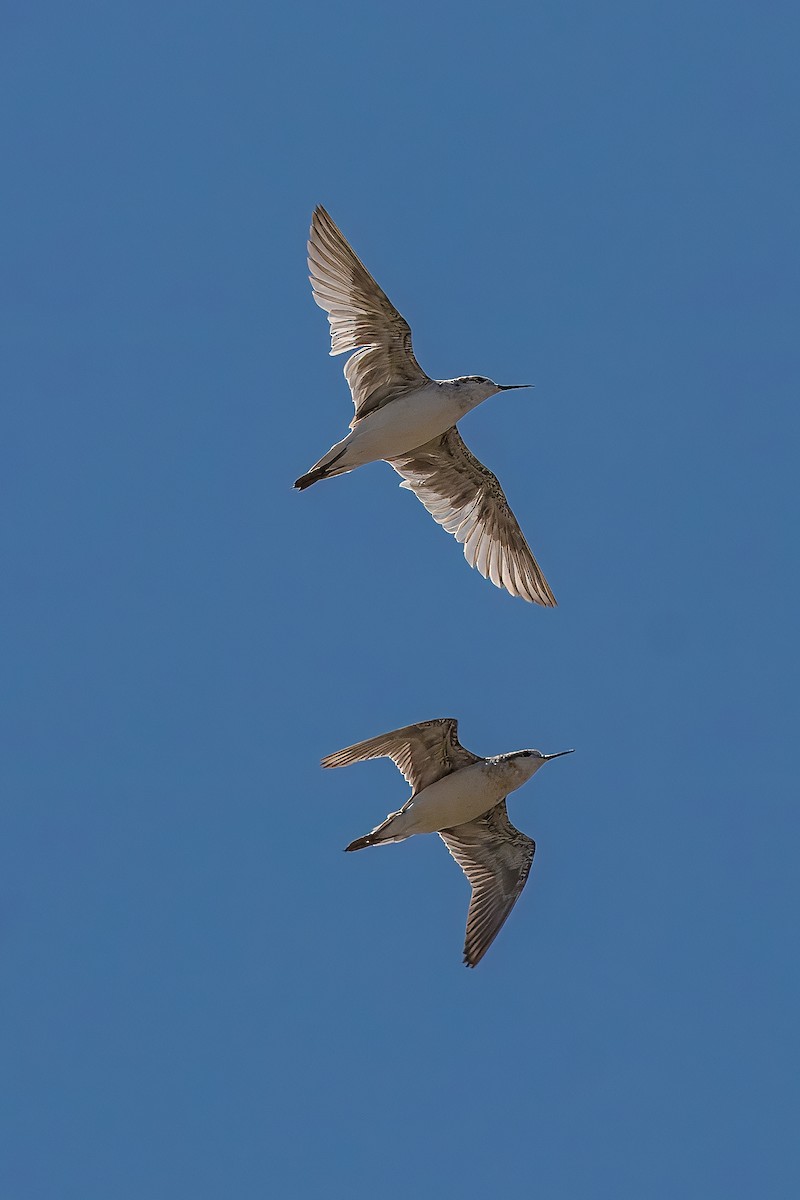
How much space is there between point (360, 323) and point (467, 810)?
522 cm

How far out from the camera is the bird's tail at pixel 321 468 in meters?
18.0

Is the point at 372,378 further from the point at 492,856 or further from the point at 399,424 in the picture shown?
the point at 492,856

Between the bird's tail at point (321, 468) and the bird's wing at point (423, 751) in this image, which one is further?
the bird's tail at point (321, 468)

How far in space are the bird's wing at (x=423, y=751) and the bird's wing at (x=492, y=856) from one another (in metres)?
0.71

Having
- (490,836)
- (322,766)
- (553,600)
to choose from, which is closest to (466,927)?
(490,836)

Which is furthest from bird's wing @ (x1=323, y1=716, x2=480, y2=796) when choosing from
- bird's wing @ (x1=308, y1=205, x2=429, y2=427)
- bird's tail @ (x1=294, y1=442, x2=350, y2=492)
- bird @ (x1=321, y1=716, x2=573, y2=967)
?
bird's wing @ (x1=308, y1=205, x2=429, y2=427)

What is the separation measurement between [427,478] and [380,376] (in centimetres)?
201

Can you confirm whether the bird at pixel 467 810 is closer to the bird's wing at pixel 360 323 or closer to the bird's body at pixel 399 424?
the bird's body at pixel 399 424

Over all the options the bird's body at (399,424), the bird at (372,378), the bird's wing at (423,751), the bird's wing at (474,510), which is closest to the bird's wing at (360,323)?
the bird at (372,378)

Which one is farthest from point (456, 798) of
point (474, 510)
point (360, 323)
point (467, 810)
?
point (360, 323)

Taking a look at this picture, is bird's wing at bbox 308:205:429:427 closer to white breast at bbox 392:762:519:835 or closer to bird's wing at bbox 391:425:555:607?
bird's wing at bbox 391:425:555:607

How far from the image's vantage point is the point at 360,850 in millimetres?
17328

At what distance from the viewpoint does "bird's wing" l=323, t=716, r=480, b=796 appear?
17.2m

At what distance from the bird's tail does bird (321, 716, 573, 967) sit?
9.39ft
